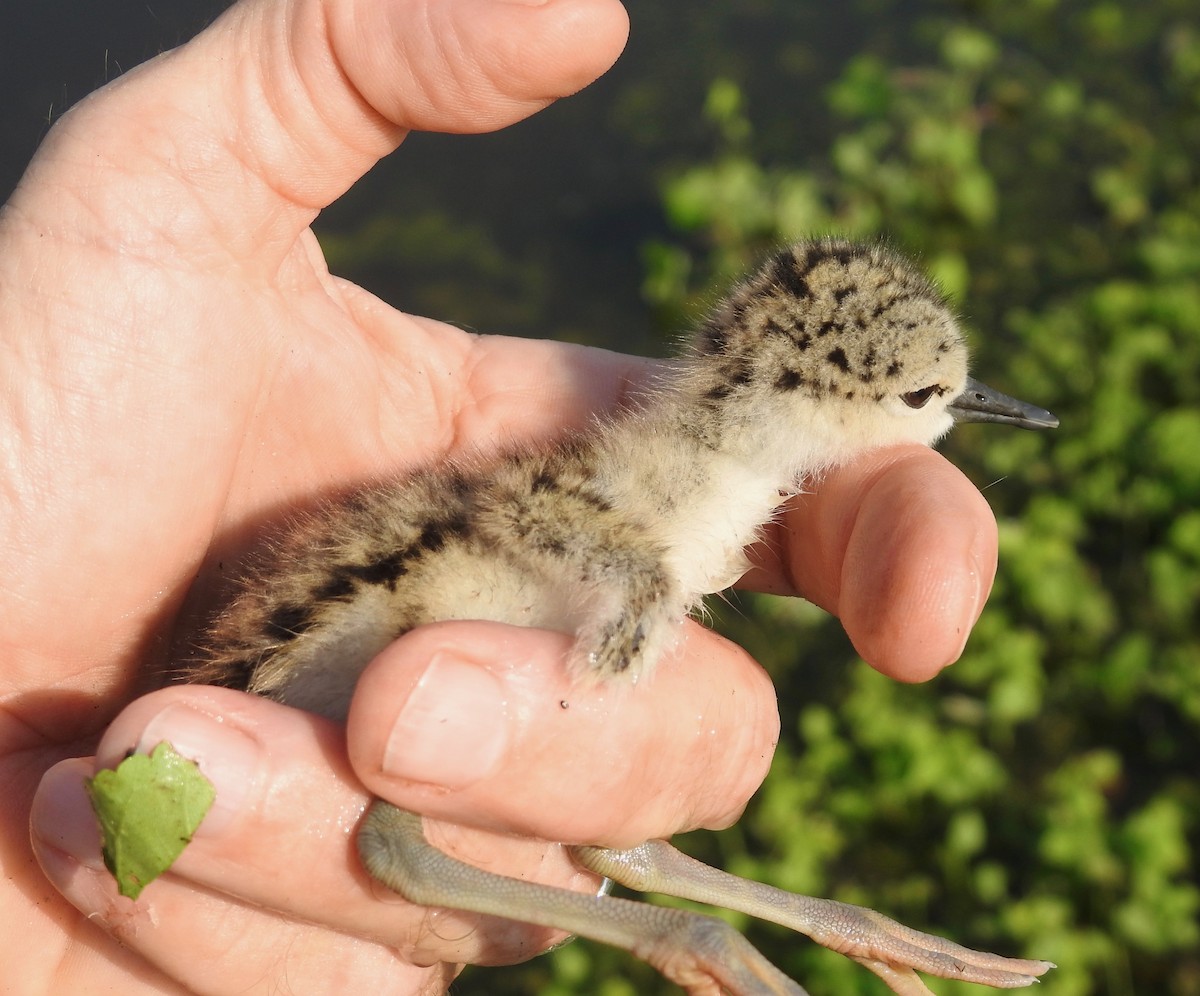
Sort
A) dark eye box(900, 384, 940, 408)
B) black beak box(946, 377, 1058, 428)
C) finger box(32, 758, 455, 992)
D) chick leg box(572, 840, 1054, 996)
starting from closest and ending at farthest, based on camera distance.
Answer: finger box(32, 758, 455, 992), chick leg box(572, 840, 1054, 996), dark eye box(900, 384, 940, 408), black beak box(946, 377, 1058, 428)

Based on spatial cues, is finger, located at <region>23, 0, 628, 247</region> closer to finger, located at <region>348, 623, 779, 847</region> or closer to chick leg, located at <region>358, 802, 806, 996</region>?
finger, located at <region>348, 623, 779, 847</region>

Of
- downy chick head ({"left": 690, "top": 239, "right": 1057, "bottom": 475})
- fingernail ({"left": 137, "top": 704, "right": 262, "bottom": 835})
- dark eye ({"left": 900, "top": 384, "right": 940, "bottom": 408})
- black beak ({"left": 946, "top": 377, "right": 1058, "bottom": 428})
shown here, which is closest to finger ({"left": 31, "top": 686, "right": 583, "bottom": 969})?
fingernail ({"left": 137, "top": 704, "right": 262, "bottom": 835})

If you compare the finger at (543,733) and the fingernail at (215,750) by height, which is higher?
the fingernail at (215,750)

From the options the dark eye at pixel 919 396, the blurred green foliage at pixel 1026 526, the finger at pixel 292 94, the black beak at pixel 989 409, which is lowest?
the blurred green foliage at pixel 1026 526

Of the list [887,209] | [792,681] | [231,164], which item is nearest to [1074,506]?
[792,681]

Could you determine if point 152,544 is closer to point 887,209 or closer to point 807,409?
point 807,409

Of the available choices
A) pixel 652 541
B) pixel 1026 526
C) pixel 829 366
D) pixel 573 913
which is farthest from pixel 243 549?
pixel 1026 526

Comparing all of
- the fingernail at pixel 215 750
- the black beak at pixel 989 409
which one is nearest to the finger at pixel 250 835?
the fingernail at pixel 215 750

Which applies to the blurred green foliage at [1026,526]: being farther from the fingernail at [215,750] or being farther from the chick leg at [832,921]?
the fingernail at [215,750]
